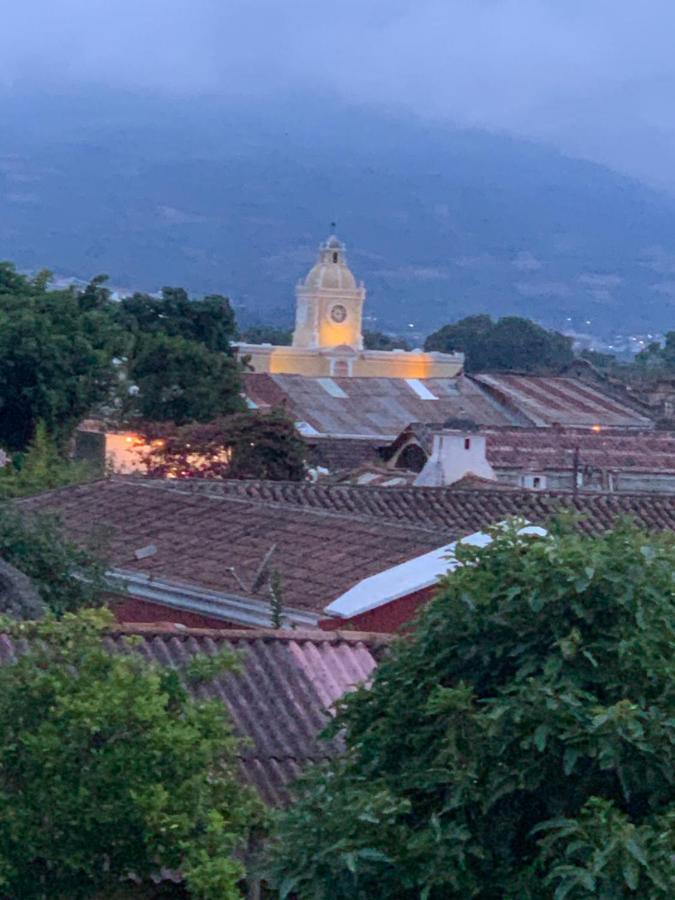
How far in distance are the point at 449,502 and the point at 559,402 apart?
1317 inches

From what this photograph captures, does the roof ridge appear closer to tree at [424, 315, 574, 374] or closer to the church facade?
the church facade

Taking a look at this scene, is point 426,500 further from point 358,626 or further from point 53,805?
point 53,805

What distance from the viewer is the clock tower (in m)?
92.8

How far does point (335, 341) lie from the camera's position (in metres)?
92.8

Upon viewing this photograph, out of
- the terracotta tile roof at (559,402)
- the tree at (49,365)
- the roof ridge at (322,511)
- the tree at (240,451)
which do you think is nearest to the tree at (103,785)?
the roof ridge at (322,511)

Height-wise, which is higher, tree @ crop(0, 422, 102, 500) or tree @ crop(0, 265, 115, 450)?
tree @ crop(0, 265, 115, 450)

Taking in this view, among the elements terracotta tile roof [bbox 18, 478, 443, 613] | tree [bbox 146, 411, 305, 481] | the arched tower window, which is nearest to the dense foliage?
the arched tower window

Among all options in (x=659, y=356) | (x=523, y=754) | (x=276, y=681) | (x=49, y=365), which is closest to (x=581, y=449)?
(x=49, y=365)

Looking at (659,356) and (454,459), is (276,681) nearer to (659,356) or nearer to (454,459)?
(454,459)

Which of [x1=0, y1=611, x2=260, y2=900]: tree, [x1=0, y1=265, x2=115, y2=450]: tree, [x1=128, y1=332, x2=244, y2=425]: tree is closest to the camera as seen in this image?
[x1=0, y1=611, x2=260, y2=900]: tree

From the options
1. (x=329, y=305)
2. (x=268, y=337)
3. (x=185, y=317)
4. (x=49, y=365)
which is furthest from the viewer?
(x=268, y=337)

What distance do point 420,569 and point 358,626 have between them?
87 centimetres

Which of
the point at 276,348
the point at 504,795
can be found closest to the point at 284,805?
the point at 504,795

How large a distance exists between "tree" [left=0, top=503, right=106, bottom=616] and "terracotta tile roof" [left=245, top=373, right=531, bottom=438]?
1174 inches
